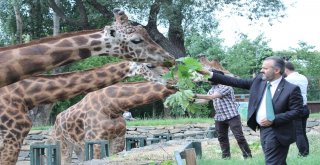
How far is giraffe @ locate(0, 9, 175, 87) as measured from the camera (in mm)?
5484

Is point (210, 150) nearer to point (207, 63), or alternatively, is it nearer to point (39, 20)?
point (207, 63)

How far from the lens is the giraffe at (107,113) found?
10.3 metres

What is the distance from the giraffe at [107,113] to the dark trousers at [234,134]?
3.84 ft

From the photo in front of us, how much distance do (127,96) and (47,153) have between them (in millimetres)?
2496

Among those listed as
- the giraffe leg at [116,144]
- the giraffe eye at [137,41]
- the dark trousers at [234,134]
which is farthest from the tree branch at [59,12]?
the giraffe eye at [137,41]

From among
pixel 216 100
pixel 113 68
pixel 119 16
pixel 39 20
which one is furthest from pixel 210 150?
pixel 39 20

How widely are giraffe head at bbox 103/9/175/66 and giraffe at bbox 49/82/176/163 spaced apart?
3.16 meters

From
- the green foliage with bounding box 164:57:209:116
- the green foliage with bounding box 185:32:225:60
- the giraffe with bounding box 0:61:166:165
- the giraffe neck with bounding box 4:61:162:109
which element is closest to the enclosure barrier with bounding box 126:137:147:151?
the giraffe neck with bounding box 4:61:162:109

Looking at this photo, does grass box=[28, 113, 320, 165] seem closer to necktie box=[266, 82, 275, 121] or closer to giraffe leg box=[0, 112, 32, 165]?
necktie box=[266, 82, 275, 121]

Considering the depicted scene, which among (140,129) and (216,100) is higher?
(216,100)

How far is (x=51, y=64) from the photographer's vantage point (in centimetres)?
574

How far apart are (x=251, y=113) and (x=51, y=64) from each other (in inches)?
86.0

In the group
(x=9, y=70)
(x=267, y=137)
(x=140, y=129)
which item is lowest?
(x=140, y=129)

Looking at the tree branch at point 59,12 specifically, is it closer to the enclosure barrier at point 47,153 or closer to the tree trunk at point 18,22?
the tree trunk at point 18,22
